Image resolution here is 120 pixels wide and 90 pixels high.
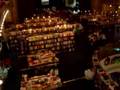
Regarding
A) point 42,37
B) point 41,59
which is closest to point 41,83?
point 41,59

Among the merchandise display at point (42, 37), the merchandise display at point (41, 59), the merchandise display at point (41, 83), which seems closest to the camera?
the merchandise display at point (41, 83)

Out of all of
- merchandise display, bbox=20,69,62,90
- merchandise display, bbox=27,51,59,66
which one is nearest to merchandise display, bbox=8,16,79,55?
merchandise display, bbox=27,51,59,66

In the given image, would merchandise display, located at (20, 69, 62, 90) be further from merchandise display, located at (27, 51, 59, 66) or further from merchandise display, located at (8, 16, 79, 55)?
merchandise display, located at (8, 16, 79, 55)

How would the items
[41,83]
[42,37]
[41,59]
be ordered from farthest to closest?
[42,37] → [41,59] → [41,83]

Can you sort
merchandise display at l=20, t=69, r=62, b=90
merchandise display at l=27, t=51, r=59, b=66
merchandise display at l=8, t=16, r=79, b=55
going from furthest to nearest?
merchandise display at l=8, t=16, r=79, b=55 → merchandise display at l=27, t=51, r=59, b=66 → merchandise display at l=20, t=69, r=62, b=90

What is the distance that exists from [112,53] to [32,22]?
1.96 meters

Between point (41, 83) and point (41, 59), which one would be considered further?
point (41, 59)

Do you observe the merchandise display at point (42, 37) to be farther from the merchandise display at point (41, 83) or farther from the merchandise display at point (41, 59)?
the merchandise display at point (41, 83)

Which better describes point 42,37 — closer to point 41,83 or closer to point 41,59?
point 41,59

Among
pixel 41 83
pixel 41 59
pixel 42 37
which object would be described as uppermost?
pixel 42 37

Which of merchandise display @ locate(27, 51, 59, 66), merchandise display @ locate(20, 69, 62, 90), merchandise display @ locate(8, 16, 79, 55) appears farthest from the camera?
merchandise display @ locate(8, 16, 79, 55)

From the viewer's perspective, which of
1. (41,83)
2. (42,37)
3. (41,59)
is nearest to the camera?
(41,83)

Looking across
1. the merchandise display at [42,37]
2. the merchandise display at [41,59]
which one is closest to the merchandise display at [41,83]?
the merchandise display at [41,59]

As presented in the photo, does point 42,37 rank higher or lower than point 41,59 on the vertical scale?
higher
